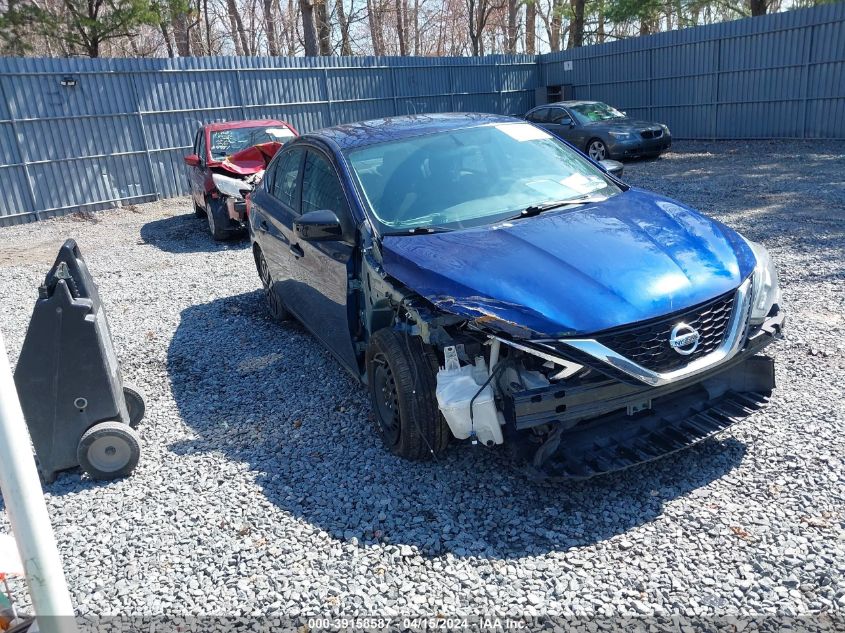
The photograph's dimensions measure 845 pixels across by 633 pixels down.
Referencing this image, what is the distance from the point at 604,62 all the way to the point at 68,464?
67.7 feet

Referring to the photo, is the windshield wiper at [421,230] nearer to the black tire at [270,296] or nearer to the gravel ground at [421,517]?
the gravel ground at [421,517]

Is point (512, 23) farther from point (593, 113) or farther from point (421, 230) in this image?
point (421, 230)

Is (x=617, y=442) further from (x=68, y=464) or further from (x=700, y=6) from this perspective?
(x=700, y=6)

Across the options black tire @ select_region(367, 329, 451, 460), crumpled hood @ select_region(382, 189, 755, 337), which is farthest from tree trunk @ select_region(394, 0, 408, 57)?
black tire @ select_region(367, 329, 451, 460)

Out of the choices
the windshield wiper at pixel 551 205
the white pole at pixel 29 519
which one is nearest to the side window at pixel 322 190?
the windshield wiper at pixel 551 205

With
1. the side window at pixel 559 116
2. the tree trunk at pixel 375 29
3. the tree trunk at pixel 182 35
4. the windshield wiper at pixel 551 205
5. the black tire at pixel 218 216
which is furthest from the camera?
the tree trunk at pixel 375 29

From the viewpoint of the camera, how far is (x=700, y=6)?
90.9ft

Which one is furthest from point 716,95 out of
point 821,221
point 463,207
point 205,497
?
point 205,497

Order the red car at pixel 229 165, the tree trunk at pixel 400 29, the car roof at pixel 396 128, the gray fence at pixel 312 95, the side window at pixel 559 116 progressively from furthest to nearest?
1. the tree trunk at pixel 400 29
2. the side window at pixel 559 116
3. the gray fence at pixel 312 95
4. the red car at pixel 229 165
5. the car roof at pixel 396 128

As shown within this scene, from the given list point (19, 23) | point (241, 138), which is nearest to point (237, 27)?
point (19, 23)

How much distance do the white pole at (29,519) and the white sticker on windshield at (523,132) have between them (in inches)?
143

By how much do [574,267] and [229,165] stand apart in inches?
321

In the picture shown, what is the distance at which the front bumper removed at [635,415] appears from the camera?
2852 millimetres

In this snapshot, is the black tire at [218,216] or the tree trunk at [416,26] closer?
the black tire at [218,216]
